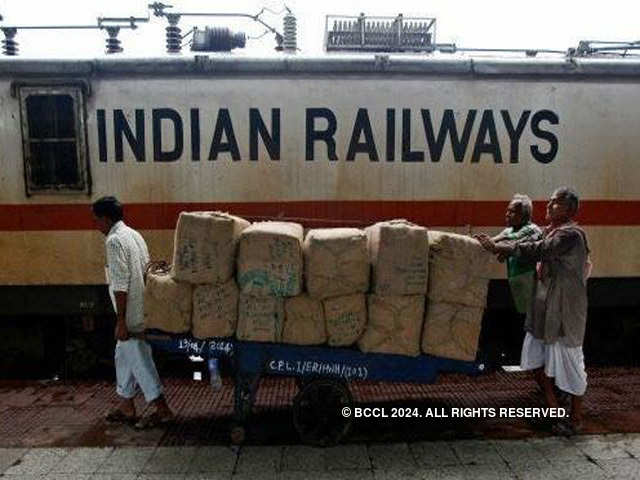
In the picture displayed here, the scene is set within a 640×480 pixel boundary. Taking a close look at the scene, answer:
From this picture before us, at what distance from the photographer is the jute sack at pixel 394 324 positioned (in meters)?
4.21

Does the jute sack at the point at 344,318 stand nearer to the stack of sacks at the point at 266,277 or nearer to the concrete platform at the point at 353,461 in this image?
the stack of sacks at the point at 266,277

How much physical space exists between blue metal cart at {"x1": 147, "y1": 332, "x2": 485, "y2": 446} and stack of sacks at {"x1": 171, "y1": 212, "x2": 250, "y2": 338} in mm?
137

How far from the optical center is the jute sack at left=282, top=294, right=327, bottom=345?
420 centimetres

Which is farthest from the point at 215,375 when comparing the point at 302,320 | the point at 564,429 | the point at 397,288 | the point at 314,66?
the point at 314,66

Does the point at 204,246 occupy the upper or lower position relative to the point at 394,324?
upper

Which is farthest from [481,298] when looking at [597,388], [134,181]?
[134,181]

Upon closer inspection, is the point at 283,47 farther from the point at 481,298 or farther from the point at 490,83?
the point at 481,298

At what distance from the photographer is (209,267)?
13.6 ft

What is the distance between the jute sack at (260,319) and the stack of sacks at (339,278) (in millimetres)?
259

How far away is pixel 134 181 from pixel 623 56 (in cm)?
524

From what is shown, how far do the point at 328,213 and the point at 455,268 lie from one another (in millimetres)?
2060

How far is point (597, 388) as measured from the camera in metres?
5.70

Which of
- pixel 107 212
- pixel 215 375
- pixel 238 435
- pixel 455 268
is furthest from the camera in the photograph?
pixel 215 375

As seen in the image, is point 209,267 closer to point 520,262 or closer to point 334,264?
point 334,264
